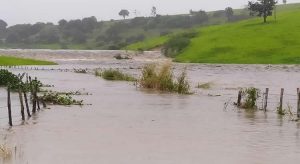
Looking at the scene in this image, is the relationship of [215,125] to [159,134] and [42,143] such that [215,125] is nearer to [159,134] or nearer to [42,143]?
[159,134]

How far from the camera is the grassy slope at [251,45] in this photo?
82062 millimetres

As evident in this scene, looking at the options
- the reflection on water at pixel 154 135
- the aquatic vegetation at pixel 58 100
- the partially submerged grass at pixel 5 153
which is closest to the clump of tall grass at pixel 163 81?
the reflection on water at pixel 154 135

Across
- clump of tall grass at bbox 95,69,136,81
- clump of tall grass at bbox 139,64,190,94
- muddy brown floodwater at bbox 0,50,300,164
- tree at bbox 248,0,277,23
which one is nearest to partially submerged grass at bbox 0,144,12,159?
muddy brown floodwater at bbox 0,50,300,164

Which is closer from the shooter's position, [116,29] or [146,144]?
[146,144]

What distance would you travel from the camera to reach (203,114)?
24562 mm

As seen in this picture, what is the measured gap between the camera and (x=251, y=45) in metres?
89.2

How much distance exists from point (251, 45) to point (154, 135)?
72.9 m

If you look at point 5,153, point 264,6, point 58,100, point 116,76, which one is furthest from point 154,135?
point 264,6

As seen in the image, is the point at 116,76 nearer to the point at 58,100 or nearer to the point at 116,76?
the point at 116,76

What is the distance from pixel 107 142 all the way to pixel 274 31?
83.0 metres

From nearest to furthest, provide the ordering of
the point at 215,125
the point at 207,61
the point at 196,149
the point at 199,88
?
the point at 196,149 < the point at 215,125 < the point at 199,88 < the point at 207,61

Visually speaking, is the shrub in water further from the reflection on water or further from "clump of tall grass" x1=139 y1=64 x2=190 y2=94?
the reflection on water

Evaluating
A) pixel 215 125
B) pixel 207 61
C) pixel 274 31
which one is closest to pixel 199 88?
pixel 215 125

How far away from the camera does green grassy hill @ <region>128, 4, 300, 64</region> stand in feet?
269
